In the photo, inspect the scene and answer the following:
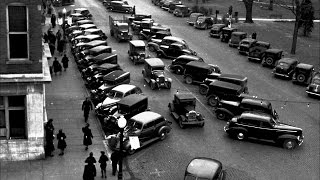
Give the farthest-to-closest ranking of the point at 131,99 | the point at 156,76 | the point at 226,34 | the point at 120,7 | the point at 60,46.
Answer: the point at 120,7 < the point at 226,34 < the point at 60,46 < the point at 156,76 < the point at 131,99

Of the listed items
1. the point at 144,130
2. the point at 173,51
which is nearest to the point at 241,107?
the point at 144,130

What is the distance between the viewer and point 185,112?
107 ft

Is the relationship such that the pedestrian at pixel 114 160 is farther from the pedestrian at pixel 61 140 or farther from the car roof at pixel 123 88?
the car roof at pixel 123 88

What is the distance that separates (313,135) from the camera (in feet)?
106

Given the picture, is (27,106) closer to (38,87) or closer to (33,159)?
(38,87)

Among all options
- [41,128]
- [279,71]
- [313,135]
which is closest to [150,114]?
[41,128]

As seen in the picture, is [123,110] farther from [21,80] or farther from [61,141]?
[21,80]

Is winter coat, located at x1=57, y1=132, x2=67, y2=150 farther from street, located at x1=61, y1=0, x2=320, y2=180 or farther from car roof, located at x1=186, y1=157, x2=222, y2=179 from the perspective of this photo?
car roof, located at x1=186, y1=157, x2=222, y2=179

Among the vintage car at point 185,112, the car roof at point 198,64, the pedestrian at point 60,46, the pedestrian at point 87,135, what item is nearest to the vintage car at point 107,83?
the vintage car at point 185,112

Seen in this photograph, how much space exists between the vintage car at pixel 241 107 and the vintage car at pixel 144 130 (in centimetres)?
516

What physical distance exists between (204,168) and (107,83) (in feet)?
51.3

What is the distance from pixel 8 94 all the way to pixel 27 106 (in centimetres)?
116

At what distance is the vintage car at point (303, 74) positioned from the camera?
4306 centimetres

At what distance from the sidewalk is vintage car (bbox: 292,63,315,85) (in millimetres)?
18980
